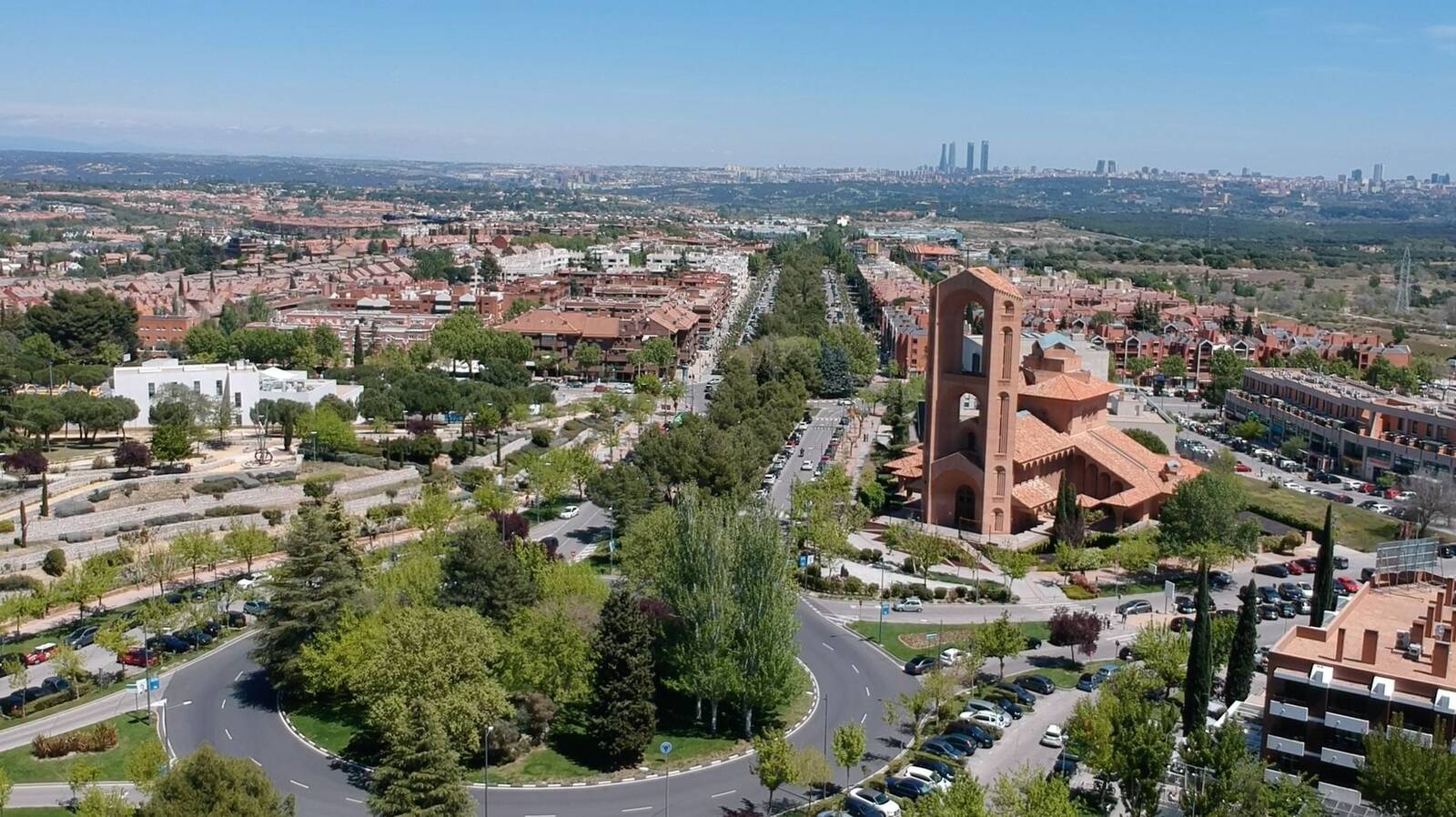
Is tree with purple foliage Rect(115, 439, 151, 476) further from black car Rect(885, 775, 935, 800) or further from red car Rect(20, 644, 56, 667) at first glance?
black car Rect(885, 775, 935, 800)

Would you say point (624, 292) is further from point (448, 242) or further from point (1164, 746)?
point (1164, 746)

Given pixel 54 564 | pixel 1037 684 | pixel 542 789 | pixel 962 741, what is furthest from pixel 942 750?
pixel 54 564

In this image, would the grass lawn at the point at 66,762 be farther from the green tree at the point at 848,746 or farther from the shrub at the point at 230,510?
the shrub at the point at 230,510

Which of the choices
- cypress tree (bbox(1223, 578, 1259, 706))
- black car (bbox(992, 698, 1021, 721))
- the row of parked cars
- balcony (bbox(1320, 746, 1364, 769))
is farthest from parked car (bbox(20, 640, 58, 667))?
balcony (bbox(1320, 746, 1364, 769))

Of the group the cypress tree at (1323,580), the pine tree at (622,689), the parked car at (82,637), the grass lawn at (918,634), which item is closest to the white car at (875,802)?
the pine tree at (622,689)

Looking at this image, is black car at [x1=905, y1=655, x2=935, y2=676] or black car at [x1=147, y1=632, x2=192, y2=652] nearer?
black car at [x1=905, y1=655, x2=935, y2=676]

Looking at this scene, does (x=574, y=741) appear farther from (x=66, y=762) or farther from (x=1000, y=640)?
(x=66, y=762)
